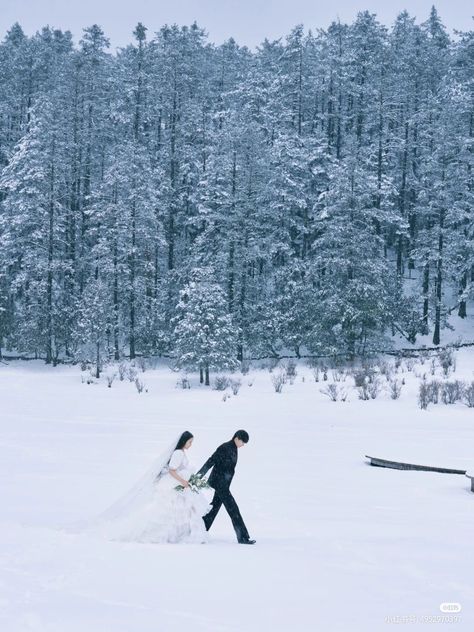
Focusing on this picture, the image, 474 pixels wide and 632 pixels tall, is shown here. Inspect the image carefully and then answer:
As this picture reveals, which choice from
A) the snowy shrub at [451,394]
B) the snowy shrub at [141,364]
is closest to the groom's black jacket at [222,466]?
the snowy shrub at [451,394]

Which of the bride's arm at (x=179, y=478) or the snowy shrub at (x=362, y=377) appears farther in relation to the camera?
the snowy shrub at (x=362, y=377)

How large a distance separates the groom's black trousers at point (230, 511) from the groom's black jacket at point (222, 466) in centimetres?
8

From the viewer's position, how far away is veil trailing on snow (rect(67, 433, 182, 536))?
705 cm

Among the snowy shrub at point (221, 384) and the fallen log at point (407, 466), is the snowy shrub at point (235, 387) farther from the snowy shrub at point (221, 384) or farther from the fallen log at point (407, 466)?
the fallen log at point (407, 466)

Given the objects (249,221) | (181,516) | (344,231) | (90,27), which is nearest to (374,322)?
(344,231)

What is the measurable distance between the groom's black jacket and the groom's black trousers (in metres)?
0.08

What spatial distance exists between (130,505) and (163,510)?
0.47 meters

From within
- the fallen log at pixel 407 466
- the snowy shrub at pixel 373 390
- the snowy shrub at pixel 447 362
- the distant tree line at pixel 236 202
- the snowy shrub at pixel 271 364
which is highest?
the distant tree line at pixel 236 202

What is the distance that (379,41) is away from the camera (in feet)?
142

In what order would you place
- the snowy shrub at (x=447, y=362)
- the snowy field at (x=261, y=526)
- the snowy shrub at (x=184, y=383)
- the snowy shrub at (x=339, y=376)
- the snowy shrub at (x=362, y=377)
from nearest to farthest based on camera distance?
the snowy field at (x=261, y=526), the snowy shrub at (x=362, y=377), the snowy shrub at (x=339, y=376), the snowy shrub at (x=447, y=362), the snowy shrub at (x=184, y=383)

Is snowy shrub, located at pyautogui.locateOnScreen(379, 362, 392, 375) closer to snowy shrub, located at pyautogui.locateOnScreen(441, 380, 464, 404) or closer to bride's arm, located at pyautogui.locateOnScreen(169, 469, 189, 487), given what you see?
snowy shrub, located at pyautogui.locateOnScreen(441, 380, 464, 404)

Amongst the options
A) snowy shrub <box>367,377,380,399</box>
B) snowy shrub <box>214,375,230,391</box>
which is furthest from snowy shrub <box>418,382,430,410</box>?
snowy shrub <box>214,375,230,391</box>

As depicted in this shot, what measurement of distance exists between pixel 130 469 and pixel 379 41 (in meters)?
41.5

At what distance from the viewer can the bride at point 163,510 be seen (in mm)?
6898
